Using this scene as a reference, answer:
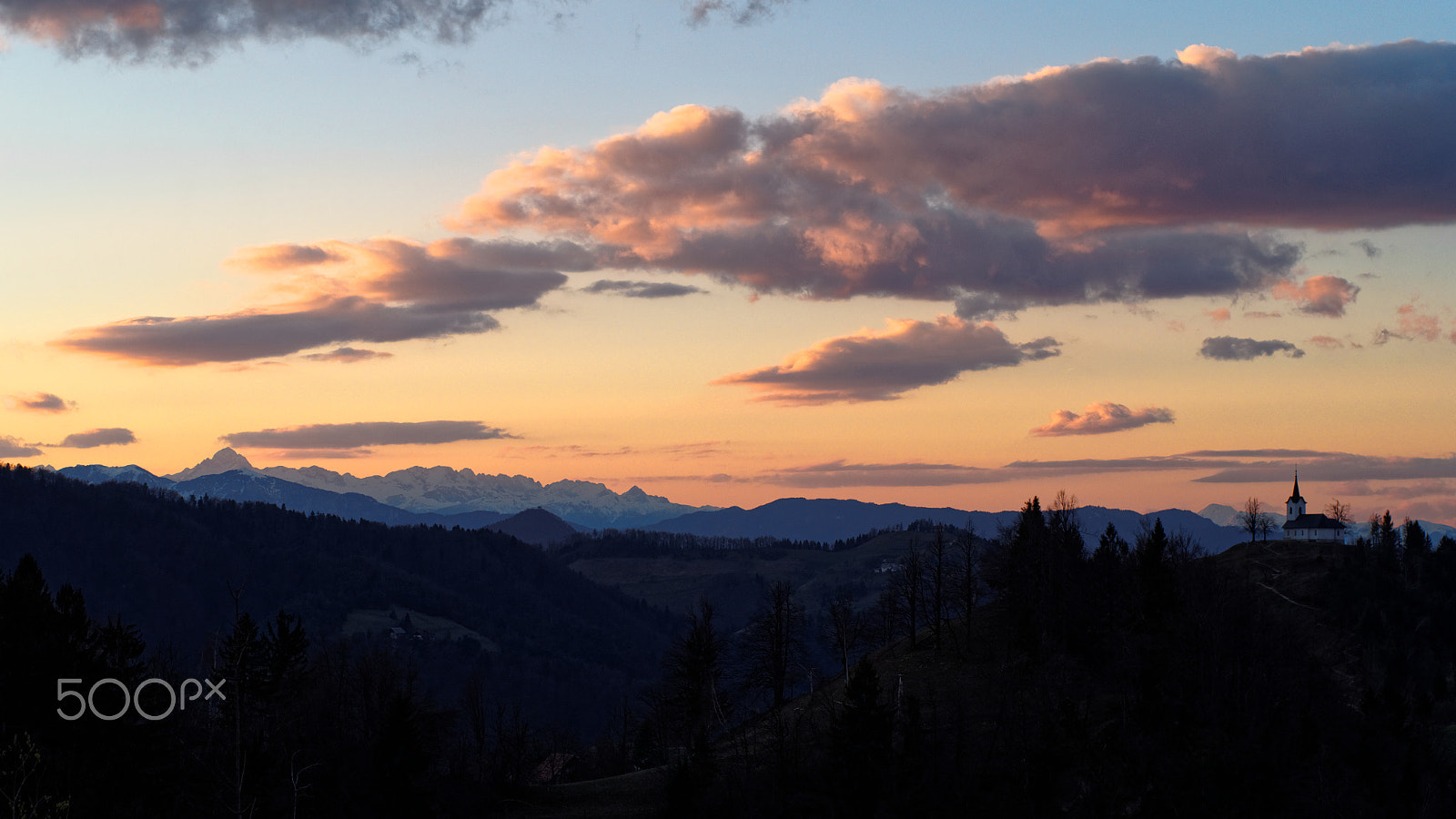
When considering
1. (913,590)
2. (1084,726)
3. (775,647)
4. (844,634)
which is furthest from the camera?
(913,590)

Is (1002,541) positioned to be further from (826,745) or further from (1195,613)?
(826,745)

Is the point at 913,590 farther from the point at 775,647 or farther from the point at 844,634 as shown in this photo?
the point at 775,647

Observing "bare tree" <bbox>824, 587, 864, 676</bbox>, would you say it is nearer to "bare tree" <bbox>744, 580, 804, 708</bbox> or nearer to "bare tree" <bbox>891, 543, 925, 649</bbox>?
"bare tree" <bbox>744, 580, 804, 708</bbox>

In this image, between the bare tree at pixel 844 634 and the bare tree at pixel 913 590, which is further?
the bare tree at pixel 913 590

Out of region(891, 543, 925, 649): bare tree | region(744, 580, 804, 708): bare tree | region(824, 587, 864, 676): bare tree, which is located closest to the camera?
region(824, 587, 864, 676): bare tree

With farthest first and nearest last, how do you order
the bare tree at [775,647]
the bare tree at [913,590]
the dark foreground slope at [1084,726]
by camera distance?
1. the bare tree at [913,590]
2. the bare tree at [775,647]
3. the dark foreground slope at [1084,726]

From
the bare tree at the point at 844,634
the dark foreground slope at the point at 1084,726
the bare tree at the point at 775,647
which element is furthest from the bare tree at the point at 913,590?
the bare tree at the point at 775,647

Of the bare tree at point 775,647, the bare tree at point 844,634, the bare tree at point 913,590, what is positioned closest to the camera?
the bare tree at point 844,634

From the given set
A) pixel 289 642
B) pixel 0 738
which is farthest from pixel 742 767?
pixel 0 738

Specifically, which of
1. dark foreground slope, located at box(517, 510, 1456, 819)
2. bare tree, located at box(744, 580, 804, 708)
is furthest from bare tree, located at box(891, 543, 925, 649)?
bare tree, located at box(744, 580, 804, 708)

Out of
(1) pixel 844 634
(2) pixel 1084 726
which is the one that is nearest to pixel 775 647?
(1) pixel 844 634

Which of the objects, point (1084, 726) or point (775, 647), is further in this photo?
point (775, 647)

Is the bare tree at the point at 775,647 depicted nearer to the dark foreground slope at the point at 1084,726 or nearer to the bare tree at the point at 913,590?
the dark foreground slope at the point at 1084,726

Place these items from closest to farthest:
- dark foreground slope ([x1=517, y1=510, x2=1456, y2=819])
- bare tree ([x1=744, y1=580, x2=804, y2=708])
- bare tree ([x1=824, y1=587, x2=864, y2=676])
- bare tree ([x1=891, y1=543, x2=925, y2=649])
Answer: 1. dark foreground slope ([x1=517, y1=510, x2=1456, y2=819])
2. bare tree ([x1=824, y1=587, x2=864, y2=676])
3. bare tree ([x1=744, y1=580, x2=804, y2=708])
4. bare tree ([x1=891, y1=543, x2=925, y2=649])
